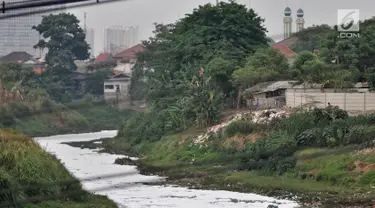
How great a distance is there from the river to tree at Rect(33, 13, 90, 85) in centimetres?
2197

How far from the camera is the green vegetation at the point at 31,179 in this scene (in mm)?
19672

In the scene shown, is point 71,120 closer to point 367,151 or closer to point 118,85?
point 118,85

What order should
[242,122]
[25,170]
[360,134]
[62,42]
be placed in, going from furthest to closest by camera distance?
[62,42] < [242,122] < [360,134] < [25,170]

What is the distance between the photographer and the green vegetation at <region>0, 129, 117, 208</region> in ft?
64.5

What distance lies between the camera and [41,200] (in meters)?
20.6

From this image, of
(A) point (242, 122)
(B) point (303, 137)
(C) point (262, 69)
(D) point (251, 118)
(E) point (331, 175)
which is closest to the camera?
(E) point (331, 175)

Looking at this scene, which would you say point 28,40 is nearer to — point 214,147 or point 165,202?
point 214,147

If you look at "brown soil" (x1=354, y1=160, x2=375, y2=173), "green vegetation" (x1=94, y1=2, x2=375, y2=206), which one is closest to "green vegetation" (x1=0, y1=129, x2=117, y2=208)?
"green vegetation" (x1=94, y1=2, x2=375, y2=206)

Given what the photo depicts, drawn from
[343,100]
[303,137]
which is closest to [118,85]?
[343,100]

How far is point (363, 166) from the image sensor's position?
26.4m

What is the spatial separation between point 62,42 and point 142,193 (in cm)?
3561

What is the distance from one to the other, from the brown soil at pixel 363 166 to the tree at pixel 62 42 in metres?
36.2

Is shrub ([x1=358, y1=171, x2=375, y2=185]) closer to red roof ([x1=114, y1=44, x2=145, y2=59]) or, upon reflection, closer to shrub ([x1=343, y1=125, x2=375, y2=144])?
shrub ([x1=343, y1=125, x2=375, y2=144])

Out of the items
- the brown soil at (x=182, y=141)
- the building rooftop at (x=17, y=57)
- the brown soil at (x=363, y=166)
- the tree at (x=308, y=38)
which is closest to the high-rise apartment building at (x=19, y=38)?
the building rooftop at (x=17, y=57)
